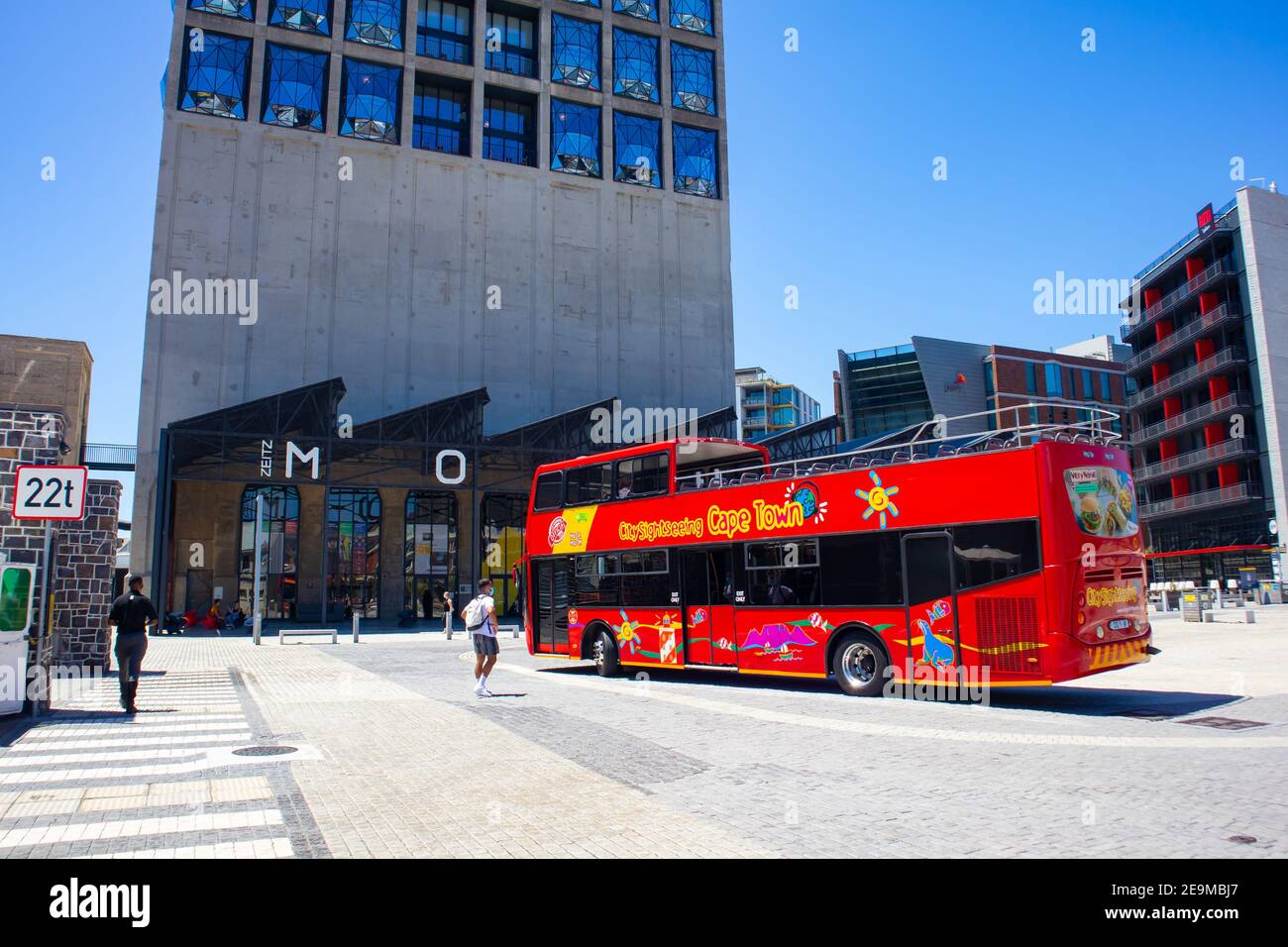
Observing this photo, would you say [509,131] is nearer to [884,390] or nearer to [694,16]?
[694,16]

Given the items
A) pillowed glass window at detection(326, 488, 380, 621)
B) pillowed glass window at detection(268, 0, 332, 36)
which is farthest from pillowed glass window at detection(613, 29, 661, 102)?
pillowed glass window at detection(326, 488, 380, 621)

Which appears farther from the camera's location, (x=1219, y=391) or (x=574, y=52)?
(x=1219, y=391)

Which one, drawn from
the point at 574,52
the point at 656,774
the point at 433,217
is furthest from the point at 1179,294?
the point at 656,774

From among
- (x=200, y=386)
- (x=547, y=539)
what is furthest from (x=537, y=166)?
(x=547, y=539)

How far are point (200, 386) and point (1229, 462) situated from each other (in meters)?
61.6

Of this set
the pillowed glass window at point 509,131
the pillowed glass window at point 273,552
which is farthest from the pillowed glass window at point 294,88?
the pillowed glass window at point 273,552

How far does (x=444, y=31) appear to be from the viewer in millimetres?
52250

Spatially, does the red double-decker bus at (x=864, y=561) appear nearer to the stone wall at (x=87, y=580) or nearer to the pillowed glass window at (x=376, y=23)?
the stone wall at (x=87, y=580)

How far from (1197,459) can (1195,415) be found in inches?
120

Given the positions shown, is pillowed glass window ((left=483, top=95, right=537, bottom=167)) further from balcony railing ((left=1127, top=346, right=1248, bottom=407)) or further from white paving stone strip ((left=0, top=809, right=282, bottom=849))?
white paving stone strip ((left=0, top=809, right=282, bottom=849))

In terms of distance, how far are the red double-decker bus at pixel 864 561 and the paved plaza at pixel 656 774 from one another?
0.87 meters

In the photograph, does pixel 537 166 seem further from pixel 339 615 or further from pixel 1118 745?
pixel 1118 745

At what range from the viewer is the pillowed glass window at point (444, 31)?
2024 inches
